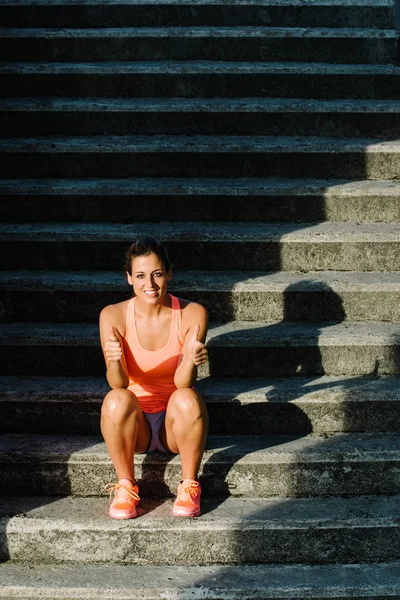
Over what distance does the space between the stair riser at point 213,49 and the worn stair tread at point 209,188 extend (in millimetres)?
1292

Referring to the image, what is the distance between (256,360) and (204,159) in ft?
5.20

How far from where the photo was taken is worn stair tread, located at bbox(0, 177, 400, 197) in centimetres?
591

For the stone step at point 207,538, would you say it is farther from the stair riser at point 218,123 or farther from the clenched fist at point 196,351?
the stair riser at point 218,123

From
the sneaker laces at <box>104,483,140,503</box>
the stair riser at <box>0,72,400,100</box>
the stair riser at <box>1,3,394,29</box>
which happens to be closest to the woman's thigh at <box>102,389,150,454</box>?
the sneaker laces at <box>104,483,140,503</box>

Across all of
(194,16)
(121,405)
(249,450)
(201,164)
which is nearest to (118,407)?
(121,405)

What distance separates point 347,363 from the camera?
5.12 meters

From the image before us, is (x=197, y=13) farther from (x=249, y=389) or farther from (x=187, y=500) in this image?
(x=187, y=500)

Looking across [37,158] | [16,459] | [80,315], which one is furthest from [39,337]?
[37,158]

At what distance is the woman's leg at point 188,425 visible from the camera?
4.32m

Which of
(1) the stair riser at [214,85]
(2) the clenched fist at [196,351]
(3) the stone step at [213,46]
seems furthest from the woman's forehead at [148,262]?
(3) the stone step at [213,46]

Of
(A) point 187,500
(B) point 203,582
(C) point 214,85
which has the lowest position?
(B) point 203,582

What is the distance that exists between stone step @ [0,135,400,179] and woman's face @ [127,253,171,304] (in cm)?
182

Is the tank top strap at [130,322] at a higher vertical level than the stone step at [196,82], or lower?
lower

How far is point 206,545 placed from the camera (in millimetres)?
4297
